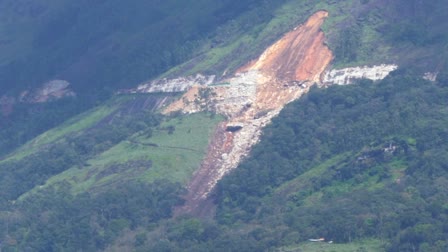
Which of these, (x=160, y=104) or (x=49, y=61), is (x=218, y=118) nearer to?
(x=160, y=104)

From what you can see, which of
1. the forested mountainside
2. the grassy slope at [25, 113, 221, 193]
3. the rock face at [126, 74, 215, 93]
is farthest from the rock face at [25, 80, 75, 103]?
the grassy slope at [25, 113, 221, 193]

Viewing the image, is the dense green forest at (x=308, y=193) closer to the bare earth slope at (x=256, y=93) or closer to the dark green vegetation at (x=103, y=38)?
the bare earth slope at (x=256, y=93)

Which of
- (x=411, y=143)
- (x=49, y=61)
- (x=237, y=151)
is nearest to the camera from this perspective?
(x=411, y=143)

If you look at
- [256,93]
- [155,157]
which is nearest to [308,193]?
[155,157]

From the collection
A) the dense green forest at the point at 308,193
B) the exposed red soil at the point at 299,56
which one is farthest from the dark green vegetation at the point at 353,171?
the exposed red soil at the point at 299,56

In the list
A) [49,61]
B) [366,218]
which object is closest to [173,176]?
[366,218]

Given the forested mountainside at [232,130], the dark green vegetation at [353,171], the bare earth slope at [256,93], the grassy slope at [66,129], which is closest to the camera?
the dark green vegetation at [353,171]
